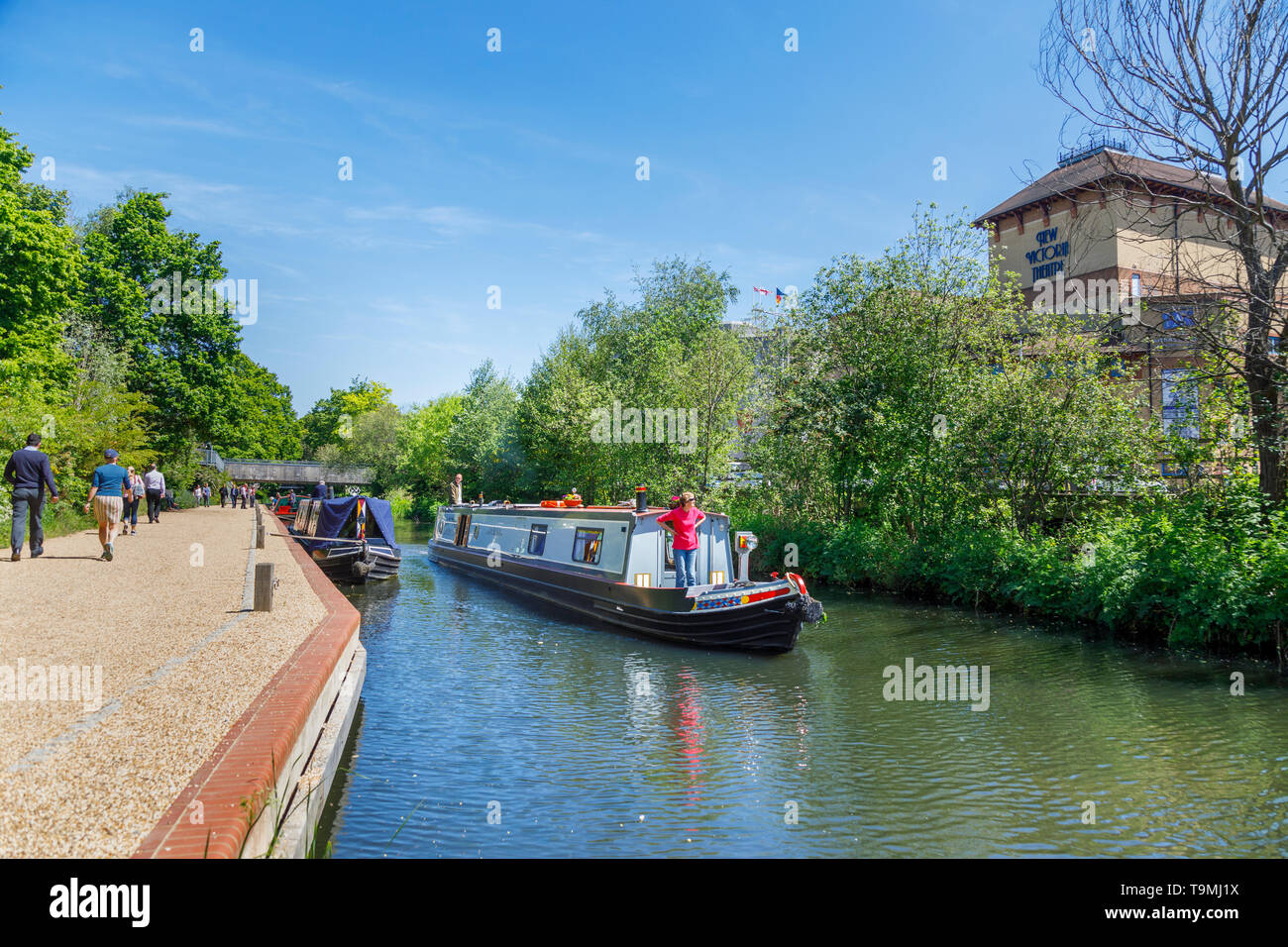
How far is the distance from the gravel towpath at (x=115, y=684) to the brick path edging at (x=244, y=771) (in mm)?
99

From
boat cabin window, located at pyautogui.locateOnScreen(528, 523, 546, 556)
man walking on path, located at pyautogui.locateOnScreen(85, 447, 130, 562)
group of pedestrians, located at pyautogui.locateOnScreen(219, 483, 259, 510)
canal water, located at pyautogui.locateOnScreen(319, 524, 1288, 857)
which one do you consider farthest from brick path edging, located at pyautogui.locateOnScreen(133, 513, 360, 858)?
group of pedestrians, located at pyautogui.locateOnScreen(219, 483, 259, 510)

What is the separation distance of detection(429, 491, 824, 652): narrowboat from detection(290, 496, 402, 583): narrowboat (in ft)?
8.71

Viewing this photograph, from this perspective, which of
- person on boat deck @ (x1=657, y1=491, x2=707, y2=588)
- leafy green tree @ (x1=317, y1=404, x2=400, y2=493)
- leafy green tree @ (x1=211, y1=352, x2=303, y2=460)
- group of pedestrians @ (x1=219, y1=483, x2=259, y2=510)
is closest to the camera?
person on boat deck @ (x1=657, y1=491, x2=707, y2=588)

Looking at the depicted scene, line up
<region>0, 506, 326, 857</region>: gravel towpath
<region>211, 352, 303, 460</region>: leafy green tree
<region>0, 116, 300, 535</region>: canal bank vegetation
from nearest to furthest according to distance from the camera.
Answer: <region>0, 506, 326, 857</region>: gravel towpath
<region>0, 116, 300, 535</region>: canal bank vegetation
<region>211, 352, 303, 460</region>: leafy green tree

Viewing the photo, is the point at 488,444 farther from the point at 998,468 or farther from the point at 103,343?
the point at 998,468

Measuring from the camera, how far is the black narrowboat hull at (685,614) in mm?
12531

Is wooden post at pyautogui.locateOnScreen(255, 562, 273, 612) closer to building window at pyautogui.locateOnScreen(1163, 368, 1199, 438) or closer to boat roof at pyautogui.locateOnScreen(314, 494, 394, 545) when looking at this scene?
boat roof at pyautogui.locateOnScreen(314, 494, 394, 545)

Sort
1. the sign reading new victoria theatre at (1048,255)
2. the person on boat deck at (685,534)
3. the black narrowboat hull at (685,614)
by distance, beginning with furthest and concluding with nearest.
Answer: the sign reading new victoria theatre at (1048,255), the person on boat deck at (685,534), the black narrowboat hull at (685,614)

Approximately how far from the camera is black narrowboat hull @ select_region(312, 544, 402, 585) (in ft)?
67.9

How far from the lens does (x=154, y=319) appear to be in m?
38.5

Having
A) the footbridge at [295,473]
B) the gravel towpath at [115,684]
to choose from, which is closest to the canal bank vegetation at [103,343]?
the gravel towpath at [115,684]

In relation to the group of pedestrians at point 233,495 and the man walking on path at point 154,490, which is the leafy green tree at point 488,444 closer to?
the group of pedestrians at point 233,495
